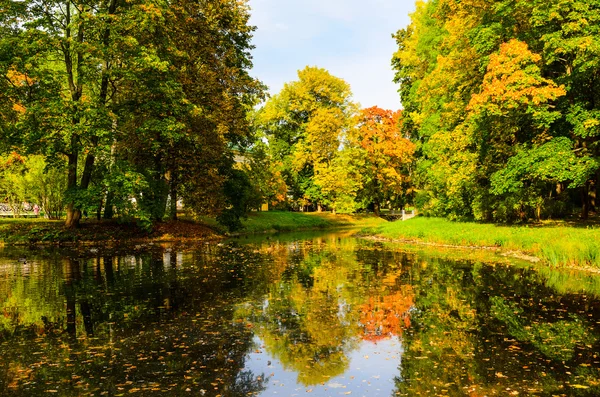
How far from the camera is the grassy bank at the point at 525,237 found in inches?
688

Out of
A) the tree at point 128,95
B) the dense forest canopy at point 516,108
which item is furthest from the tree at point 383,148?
the tree at point 128,95

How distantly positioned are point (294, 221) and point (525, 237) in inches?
1355

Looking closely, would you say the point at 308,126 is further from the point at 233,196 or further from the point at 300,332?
the point at 300,332

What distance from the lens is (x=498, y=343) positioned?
841cm

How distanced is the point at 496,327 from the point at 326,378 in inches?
185

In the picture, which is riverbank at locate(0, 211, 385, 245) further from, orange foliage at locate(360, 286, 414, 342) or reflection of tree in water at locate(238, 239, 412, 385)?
orange foliage at locate(360, 286, 414, 342)

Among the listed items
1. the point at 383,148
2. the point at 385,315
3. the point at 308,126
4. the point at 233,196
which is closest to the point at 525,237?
the point at 385,315

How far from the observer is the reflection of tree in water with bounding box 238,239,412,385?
783cm

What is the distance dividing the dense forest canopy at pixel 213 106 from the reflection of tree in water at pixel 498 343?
40.4 ft

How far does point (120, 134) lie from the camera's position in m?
28.3

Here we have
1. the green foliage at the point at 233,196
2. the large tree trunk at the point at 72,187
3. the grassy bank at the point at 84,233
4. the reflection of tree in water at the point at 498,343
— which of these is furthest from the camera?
the green foliage at the point at 233,196

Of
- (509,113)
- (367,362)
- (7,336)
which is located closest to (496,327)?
(367,362)

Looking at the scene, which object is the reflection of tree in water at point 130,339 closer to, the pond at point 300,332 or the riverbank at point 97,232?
the pond at point 300,332

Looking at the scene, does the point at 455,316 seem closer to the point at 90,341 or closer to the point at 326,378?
the point at 326,378
